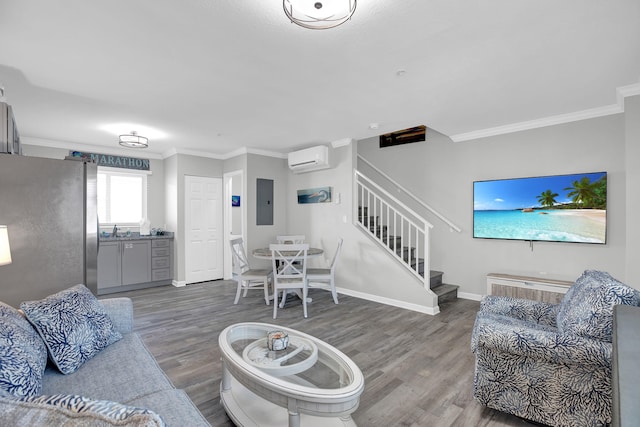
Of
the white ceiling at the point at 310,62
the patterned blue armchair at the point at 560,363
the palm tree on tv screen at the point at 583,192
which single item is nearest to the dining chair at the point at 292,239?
the white ceiling at the point at 310,62

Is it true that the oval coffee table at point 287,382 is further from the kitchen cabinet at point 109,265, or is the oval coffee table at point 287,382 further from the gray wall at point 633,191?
the kitchen cabinet at point 109,265

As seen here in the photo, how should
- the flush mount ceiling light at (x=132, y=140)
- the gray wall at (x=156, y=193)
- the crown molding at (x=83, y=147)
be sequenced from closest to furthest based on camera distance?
the flush mount ceiling light at (x=132, y=140)
the crown molding at (x=83, y=147)
the gray wall at (x=156, y=193)

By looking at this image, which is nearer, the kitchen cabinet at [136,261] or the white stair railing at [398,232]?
the white stair railing at [398,232]

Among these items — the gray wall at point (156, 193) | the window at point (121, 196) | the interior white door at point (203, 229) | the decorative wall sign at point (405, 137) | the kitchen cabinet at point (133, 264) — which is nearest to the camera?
the kitchen cabinet at point (133, 264)

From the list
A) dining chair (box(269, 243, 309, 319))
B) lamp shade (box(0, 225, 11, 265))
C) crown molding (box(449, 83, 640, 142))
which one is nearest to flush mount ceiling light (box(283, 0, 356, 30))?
lamp shade (box(0, 225, 11, 265))

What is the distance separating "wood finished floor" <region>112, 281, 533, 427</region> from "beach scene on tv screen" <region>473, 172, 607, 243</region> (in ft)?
4.00

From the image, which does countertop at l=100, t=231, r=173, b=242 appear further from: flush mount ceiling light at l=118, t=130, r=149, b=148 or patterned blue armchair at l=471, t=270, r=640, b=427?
patterned blue armchair at l=471, t=270, r=640, b=427

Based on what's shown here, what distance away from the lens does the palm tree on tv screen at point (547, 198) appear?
3814 mm

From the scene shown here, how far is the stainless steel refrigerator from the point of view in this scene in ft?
7.71

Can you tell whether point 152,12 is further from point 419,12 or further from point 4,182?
point 4,182

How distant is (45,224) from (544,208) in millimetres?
5345

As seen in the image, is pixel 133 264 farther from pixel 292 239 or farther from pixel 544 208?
pixel 544 208

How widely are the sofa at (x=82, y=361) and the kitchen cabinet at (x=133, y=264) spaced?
3.50 meters

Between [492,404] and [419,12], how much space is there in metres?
2.48
